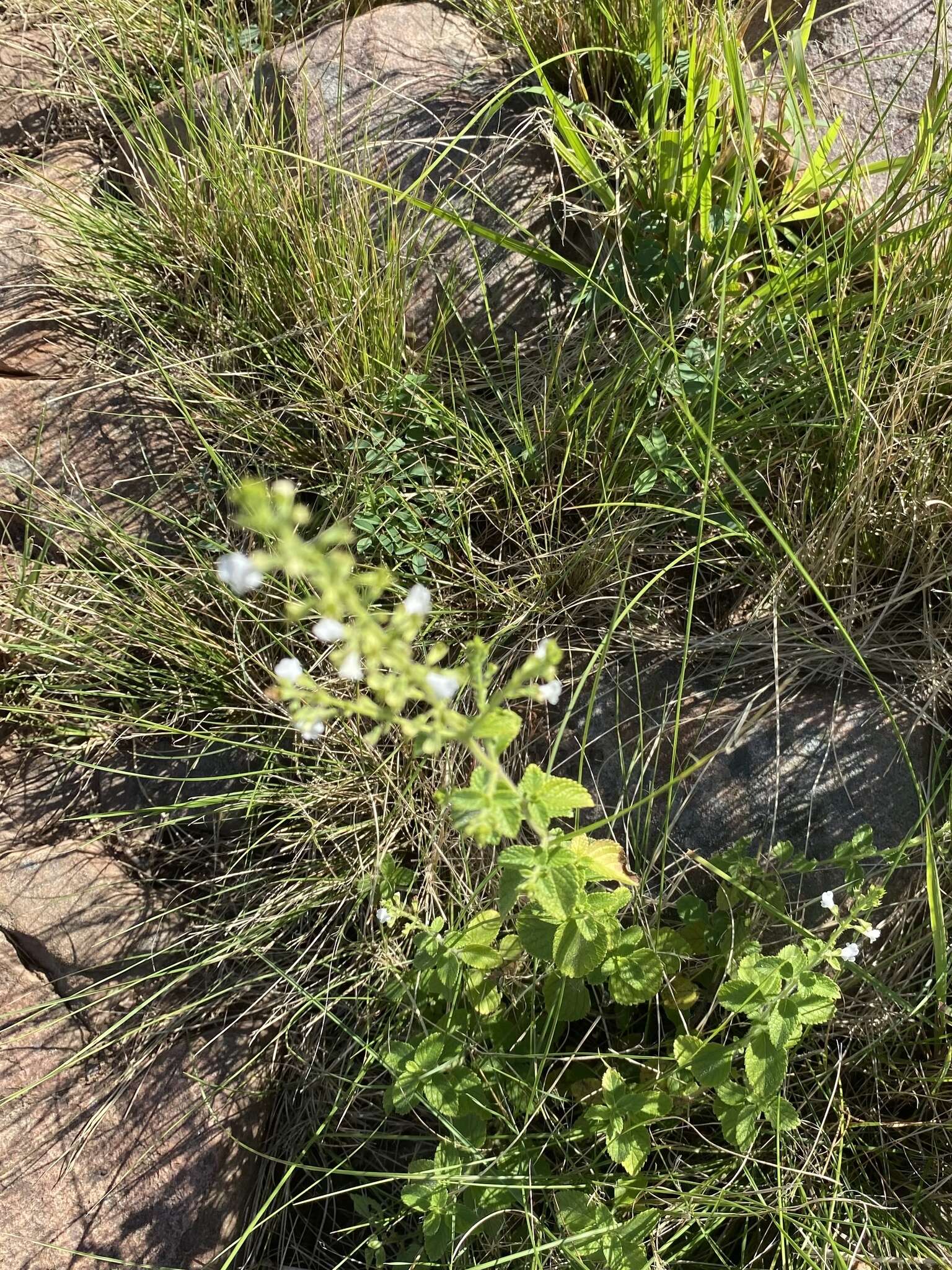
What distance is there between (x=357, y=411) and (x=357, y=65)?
1.12 meters

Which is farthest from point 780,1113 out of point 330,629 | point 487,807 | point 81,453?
point 81,453

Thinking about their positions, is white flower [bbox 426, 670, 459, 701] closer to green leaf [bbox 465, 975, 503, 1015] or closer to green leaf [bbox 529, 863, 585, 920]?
green leaf [bbox 529, 863, 585, 920]

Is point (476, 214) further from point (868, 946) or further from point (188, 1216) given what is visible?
point (188, 1216)

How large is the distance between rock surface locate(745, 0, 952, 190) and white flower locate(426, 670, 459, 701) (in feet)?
6.29

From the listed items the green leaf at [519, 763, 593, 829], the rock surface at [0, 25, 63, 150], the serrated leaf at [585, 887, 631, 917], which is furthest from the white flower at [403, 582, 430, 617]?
the rock surface at [0, 25, 63, 150]

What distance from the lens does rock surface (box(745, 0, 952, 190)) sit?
2.23m

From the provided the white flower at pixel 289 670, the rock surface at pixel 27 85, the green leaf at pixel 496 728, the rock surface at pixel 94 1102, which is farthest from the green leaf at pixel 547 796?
the rock surface at pixel 27 85

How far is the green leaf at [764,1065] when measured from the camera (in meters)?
1.43

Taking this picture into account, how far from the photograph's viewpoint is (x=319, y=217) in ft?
7.01

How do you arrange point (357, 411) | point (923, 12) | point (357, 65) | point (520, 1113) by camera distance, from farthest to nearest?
point (357, 65) < point (923, 12) < point (357, 411) < point (520, 1113)

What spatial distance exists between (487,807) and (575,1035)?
3.34ft

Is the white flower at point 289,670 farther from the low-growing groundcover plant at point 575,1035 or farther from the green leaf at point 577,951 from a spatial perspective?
the green leaf at point 577,951

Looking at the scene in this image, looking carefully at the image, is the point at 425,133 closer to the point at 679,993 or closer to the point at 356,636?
the point at 356,636

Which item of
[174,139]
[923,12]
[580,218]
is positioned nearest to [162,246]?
[174,139]
